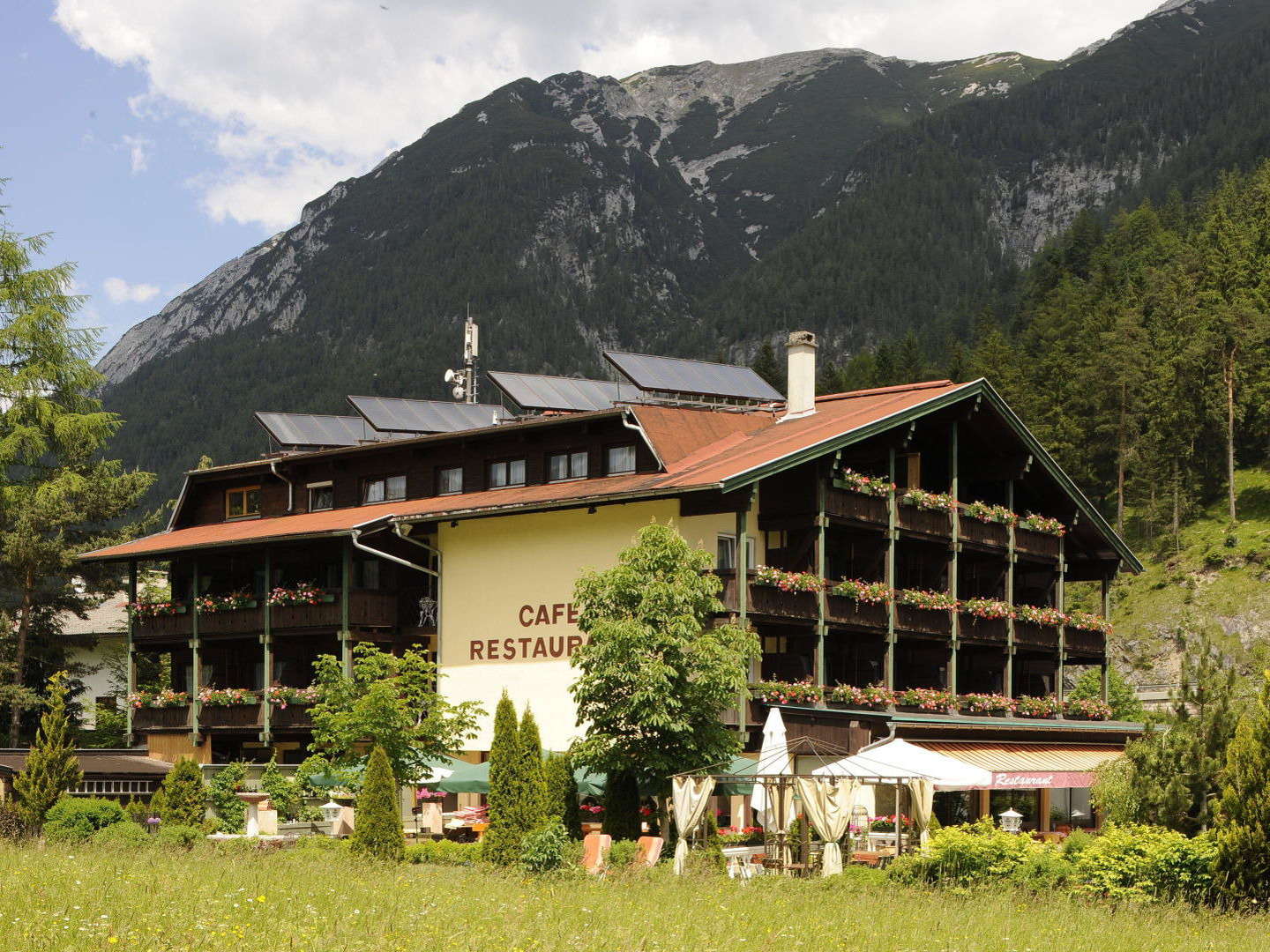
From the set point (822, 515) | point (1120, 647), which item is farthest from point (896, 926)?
point (1120, 647)

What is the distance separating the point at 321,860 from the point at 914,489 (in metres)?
20.8

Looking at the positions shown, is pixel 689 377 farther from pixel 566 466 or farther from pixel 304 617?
pixel 304 617

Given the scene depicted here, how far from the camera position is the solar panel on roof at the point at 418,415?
46.5m

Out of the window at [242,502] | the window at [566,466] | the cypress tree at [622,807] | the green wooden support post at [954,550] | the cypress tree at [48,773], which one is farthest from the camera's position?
the window at [242,502]

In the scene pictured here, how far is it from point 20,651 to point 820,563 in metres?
29.2

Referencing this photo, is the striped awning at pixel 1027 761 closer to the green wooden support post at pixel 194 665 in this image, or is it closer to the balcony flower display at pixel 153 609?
the green wooden support post at pixel 194 665

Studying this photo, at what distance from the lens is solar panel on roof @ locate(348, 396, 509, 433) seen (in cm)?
4650

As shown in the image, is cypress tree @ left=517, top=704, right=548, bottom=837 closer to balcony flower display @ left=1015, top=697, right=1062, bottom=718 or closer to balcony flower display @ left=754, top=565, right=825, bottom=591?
balcony flower display @ left=754, top=565, right=825, bottom=591

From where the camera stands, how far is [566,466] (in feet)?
136

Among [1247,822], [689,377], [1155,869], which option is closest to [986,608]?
[689,377]

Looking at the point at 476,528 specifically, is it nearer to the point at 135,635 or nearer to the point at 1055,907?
the point at 135,635

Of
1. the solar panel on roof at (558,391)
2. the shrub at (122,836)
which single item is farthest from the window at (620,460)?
the shrub at (122,836)

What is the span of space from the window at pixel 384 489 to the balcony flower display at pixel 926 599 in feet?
46.9

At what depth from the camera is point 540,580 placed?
39.6 meters
